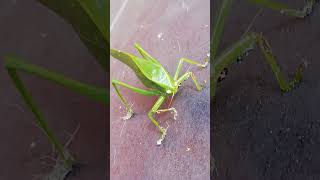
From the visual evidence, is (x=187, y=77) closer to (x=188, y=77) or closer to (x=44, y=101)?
(x=188, y=77)

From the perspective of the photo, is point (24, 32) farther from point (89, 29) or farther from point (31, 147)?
point (31, 147)

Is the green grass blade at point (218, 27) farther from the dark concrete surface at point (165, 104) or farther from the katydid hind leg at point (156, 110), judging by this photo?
the katydid hind leg at point (156, 110)

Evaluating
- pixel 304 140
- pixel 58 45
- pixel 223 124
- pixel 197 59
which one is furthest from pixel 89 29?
pixel 304 140

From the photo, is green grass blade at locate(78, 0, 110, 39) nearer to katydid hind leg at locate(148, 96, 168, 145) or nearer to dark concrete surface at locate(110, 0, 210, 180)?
dark concrete surface at locate(110, 0, 210, 180)

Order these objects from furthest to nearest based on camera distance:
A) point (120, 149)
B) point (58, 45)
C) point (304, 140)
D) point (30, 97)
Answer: point (58, 45), point (30, 97), point (120, 149), point (304, 140)

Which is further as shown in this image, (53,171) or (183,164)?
(53,171)

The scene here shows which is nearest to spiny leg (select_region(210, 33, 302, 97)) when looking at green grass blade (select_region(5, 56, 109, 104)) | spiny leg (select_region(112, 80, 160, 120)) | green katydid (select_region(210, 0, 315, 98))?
green katydid (select_region(210, 0, 315, 98))
